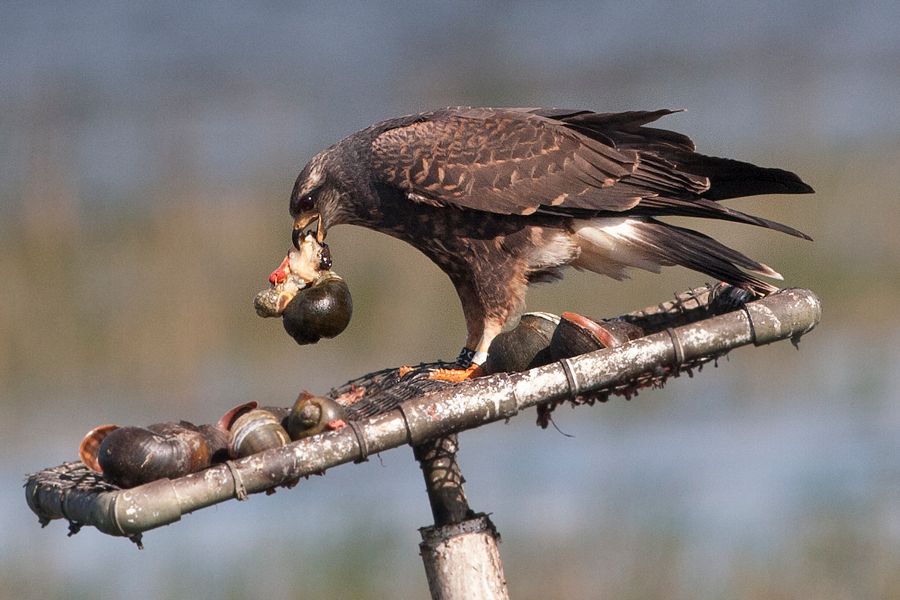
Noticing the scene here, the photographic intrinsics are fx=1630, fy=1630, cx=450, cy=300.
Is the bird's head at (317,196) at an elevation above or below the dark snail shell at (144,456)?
above

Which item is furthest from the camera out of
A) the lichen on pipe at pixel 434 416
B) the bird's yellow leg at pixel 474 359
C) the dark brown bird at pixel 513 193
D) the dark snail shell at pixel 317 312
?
the dark brown bird at pixel 513 193

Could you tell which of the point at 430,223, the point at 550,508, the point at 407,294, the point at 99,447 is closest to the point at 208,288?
the point at 407,294

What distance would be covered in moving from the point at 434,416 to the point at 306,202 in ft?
5.51

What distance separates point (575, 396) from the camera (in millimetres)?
4293

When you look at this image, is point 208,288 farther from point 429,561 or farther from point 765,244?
point 429,561

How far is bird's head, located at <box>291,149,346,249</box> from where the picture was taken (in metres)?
5.60

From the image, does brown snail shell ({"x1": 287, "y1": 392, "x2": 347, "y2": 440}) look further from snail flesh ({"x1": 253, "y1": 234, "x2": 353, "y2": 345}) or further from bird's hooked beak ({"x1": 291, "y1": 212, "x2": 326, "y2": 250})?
bird's hooked beak ({"x1": 291, "y1": 212, "x2": 326, "y2": 250})

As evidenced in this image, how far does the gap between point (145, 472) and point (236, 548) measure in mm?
4185

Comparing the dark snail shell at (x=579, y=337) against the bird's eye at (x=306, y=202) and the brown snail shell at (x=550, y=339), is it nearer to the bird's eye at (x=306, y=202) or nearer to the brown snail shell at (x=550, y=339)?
the brown snail shell at (x=550, y=339)

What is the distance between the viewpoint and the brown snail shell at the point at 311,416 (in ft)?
14.1

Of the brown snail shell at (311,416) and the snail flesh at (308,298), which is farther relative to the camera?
the snail flesh at (308,298)

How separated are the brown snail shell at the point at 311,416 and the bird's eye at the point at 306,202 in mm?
1378

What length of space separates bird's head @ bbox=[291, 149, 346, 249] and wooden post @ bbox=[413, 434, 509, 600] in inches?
52.3

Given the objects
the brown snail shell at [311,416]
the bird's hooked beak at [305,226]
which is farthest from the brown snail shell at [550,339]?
the bird's hooked beak at [305,226]
